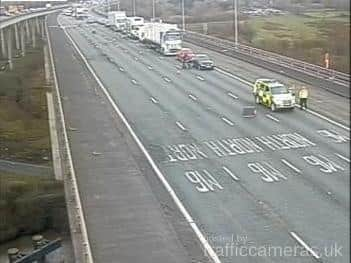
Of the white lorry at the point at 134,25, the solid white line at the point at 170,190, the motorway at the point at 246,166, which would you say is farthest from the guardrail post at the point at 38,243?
the white lorry at the point at 134,25

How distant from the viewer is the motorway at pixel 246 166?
598 inches

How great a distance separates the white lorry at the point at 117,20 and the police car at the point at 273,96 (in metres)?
66.9

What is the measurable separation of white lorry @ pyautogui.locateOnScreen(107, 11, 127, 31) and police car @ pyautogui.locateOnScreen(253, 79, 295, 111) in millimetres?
66867

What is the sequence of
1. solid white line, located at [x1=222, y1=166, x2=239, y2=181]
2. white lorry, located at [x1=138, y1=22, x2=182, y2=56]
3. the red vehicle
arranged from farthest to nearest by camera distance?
white lorry, located at [x1=138, y1=22, x2=182, y2=56]
the red vehicle
solid white line, located at [x1=222, y1=166, x2=239, y2=181]

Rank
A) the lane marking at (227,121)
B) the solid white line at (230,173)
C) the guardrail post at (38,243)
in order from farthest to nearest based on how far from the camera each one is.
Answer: the lane marking at (227,121)
the solid white line at (230,173)
the guardrail post at (38,243)

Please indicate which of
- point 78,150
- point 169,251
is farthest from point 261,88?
point 169,251

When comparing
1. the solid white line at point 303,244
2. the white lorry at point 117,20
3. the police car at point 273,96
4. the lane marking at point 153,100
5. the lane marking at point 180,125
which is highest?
the solid white line at point 303,244

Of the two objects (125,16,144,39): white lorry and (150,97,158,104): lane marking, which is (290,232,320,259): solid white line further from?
(125,16,144,39): white lorry

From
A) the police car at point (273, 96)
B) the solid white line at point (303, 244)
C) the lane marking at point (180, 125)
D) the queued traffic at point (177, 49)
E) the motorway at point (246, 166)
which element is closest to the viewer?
the solid white line at point (303, 244)

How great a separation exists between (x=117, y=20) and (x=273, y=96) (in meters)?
78.6

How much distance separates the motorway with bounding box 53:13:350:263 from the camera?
15188 mm

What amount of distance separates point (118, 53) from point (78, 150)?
4686 centimetres

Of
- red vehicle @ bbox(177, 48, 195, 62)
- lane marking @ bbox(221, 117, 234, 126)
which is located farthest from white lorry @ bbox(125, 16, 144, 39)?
lane marking @ bbox(221, 117, 234, 126)

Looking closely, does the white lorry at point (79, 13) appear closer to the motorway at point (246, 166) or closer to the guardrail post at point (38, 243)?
the motorway at point (246, 166)
